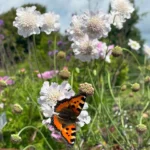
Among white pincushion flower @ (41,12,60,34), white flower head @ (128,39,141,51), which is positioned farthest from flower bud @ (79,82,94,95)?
white flower head @ (128,39,141,51)

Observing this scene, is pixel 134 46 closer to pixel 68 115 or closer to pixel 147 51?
pixel 147 51

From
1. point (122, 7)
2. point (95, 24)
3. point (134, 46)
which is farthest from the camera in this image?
point (134, 46)

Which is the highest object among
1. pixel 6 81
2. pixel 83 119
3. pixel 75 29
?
pixel 75 29

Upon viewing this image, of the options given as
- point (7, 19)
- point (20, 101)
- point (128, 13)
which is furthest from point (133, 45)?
point (7, 19)

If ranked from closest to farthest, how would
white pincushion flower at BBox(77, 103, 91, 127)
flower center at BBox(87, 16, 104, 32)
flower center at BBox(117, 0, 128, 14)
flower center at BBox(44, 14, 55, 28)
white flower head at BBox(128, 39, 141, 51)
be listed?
white pincushion flower at BBox(77, 103, 91, 127)
flower center at BBox(87, 16, 104, 32)
flower center at BBox(44, 14, 55, 28)
flower center at BBox(117, 0, 128, 14)
white flower head at BBox(128, 39, 141, 51)

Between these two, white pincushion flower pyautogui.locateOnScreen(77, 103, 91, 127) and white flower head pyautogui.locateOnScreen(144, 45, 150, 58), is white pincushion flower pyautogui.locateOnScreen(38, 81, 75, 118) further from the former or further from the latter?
white flower head pyautogui.locateOnScreen(144, 45, 150, 58)

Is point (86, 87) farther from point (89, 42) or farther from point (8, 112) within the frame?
point (8, 112)

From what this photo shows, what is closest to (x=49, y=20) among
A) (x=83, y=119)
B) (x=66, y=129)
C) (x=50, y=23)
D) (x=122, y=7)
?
(x=50, y=23)
